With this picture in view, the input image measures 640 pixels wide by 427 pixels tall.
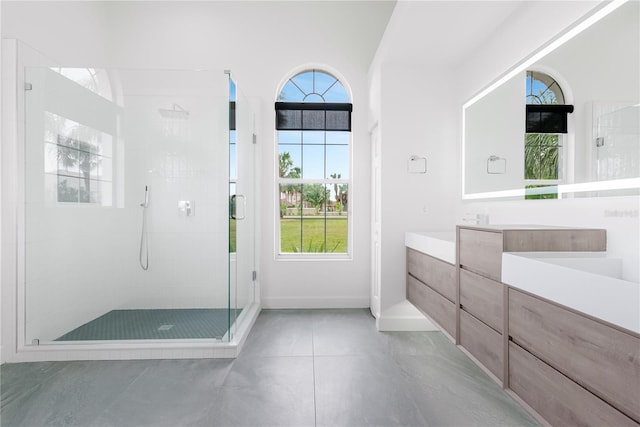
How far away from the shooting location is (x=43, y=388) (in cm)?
194

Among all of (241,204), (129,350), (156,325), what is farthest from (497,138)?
(129,350)

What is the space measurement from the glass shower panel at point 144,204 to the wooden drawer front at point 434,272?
1.53m

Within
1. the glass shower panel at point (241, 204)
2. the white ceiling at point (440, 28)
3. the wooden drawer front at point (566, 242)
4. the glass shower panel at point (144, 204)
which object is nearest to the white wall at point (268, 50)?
the glass shower panel at point (241, 204)

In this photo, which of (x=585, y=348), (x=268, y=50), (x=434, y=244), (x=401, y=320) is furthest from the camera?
(x=268, y=50)

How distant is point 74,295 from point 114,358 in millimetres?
615

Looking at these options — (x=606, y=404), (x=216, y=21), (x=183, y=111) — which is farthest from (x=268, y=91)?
(x=606, y=404)

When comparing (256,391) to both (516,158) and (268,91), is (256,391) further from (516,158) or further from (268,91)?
(268,91)

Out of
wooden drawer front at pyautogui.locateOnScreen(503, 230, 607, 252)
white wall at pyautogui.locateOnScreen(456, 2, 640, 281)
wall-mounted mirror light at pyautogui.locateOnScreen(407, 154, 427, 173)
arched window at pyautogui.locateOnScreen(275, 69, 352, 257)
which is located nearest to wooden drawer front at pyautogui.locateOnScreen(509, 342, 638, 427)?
wooden drawer front at pyautogui.locateOnScreen(503, 230, 607, 252)

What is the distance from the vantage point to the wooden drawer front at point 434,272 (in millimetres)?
2024

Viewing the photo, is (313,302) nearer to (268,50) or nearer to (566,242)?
(566,242)

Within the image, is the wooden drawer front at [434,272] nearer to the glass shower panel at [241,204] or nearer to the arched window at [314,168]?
the arched window at [314,168]

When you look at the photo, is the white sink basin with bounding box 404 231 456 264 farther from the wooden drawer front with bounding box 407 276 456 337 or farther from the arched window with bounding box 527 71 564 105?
the arched window with bounding box 527 71 564 105

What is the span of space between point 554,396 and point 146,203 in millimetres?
2710

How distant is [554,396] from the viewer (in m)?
1.14
